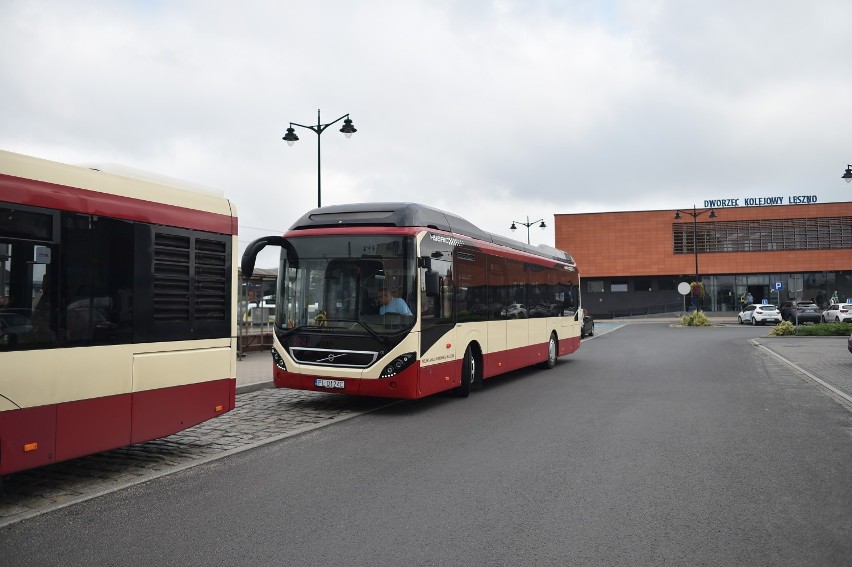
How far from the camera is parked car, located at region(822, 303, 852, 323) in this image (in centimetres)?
4306

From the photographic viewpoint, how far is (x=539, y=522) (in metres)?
5.01

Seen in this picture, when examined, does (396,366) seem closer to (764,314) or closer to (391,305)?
(391,305)

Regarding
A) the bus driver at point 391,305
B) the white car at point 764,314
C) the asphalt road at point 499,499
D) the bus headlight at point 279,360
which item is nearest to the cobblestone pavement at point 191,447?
the asphalt road at point 499,499

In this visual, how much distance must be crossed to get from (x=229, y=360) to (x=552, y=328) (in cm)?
1191

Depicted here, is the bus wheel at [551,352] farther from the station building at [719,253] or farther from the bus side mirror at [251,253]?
the station building at [719,253]

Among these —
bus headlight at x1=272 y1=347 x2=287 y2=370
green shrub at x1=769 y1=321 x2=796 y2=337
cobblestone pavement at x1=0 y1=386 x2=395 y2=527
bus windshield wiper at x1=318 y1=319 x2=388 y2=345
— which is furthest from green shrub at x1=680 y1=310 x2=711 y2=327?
bus headlight at x1=272 y1=347 x2=287 y2=370

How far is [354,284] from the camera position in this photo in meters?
10.4

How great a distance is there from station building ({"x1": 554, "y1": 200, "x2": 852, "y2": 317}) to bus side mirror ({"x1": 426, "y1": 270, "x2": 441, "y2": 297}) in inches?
2426

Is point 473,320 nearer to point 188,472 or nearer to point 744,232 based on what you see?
point 188,472

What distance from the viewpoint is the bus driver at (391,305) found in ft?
33.9

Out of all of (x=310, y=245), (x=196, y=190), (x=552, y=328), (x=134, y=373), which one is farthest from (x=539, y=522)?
(x=552, y=328)

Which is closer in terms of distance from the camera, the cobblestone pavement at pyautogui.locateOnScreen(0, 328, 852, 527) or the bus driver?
the cobblestone pavement at pyautogui.locateOnScreen(0, 328, 852, 527)

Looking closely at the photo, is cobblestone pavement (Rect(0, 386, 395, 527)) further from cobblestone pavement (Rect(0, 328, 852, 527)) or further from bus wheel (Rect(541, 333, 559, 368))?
bus wheel (Rect(541, 333, 559, 368))

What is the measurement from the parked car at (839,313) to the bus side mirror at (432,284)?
40450 mm
